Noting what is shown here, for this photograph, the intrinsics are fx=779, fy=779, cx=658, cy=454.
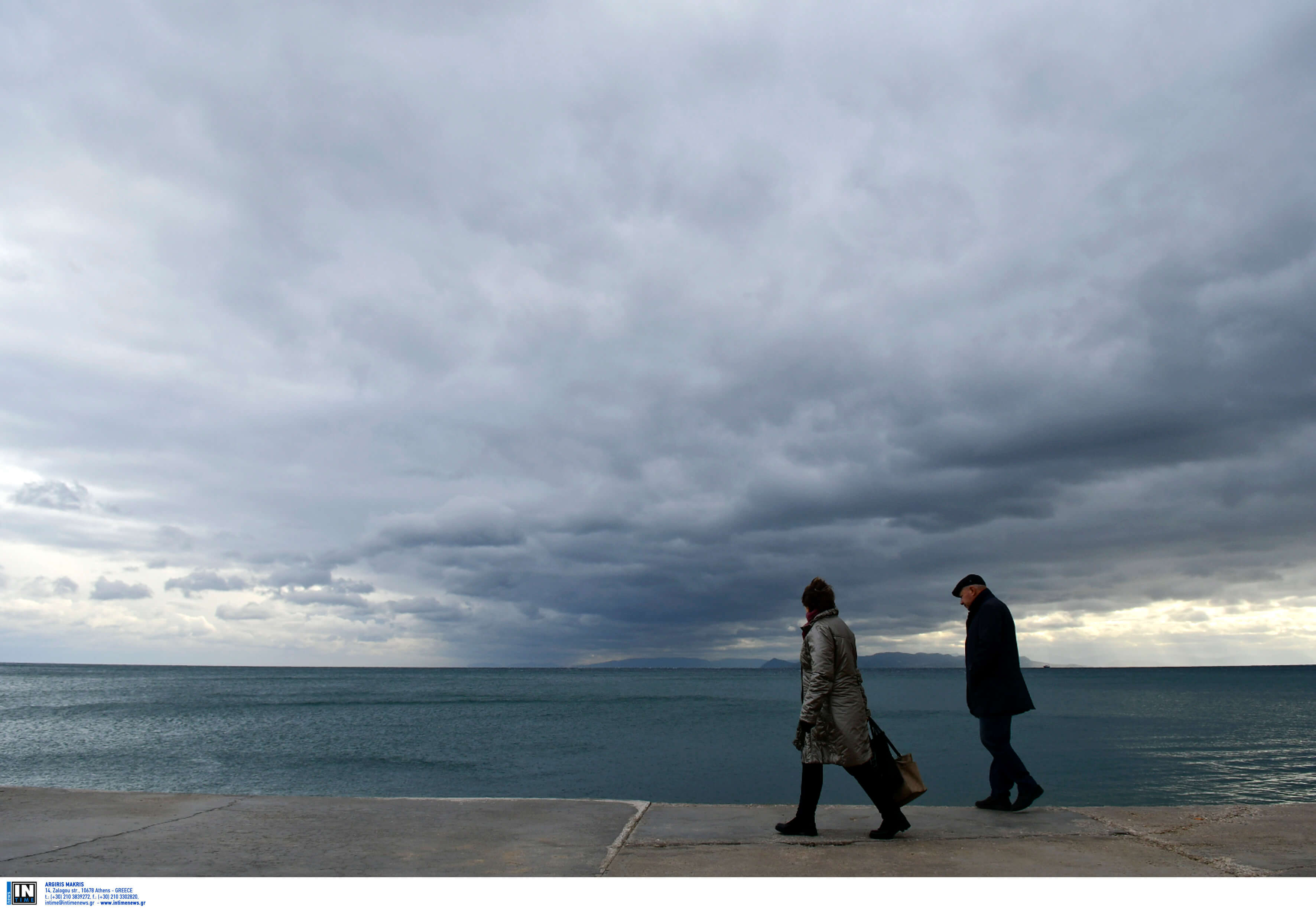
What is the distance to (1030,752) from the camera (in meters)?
22.1

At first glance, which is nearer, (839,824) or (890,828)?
(890,828)

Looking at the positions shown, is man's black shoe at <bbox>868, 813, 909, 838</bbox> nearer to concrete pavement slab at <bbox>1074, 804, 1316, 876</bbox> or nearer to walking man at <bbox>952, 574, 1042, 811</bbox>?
walking man at <bbox>952, 574, 1042, 811</bbox>

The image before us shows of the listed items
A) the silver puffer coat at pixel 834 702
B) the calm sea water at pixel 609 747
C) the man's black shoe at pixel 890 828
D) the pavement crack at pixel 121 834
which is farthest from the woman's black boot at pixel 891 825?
the calm sea water at pixel 609 747

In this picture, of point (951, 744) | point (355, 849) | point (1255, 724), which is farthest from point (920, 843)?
A: point (1255, 724)

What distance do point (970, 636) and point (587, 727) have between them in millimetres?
31348

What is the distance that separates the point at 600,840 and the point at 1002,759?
309 centimetres

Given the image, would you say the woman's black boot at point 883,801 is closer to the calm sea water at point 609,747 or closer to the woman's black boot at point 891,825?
the woman's black boot at point 891,825

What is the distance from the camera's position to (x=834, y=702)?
490 centimetres

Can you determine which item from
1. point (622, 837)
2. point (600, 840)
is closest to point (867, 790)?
point (622, 837)

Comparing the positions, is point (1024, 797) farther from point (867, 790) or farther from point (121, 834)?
point (121, 834)

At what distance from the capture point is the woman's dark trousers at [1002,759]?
18.6 ft

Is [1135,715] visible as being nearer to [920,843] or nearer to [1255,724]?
[1255,724]

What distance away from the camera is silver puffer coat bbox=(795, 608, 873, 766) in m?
4.82
